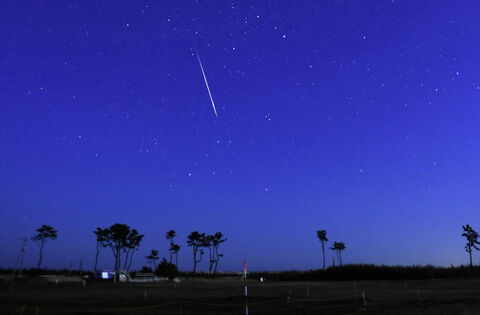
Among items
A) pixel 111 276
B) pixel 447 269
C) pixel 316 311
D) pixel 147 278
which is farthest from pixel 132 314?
pixel 111 276

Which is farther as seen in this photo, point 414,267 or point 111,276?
point 111,276

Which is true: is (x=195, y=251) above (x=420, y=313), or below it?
above

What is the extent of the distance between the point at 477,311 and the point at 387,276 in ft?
178

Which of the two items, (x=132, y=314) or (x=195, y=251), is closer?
(x=132, y=314)

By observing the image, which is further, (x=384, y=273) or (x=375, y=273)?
(x=375, y=273)

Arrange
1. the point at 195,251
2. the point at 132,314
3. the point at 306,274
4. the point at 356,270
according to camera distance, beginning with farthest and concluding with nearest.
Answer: the point at 195,251, the point at 306,274, the point at 356,270, the point at 132,314

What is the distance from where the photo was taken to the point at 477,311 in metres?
20.2

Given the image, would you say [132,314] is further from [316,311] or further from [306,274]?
[306,274]

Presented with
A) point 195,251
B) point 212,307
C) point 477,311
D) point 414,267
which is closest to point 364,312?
point 477,311

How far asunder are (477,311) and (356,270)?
5732 centimetres

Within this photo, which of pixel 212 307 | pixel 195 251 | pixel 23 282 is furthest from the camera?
pixel 195 251

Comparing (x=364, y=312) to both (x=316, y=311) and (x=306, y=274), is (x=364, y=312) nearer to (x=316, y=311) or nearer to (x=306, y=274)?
(x=316, y=311)

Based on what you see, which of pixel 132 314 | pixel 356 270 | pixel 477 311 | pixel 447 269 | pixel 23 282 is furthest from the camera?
pixel 356 270

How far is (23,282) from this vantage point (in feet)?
196
